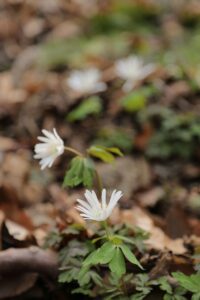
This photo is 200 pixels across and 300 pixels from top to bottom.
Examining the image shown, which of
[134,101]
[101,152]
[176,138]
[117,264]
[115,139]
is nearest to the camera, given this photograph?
[117,264]

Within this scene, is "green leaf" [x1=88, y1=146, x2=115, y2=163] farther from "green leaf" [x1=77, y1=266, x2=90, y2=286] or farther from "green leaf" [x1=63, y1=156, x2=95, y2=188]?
"green leaf" [x1=77, y1=266, x2=90, y2=286]

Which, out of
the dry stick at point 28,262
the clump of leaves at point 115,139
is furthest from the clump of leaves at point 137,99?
the dry stick at point 28,262

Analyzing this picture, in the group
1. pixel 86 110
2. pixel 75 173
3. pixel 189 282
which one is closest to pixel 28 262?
pixel 75 173

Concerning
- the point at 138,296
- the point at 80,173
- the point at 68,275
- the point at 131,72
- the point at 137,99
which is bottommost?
the point at 138,296

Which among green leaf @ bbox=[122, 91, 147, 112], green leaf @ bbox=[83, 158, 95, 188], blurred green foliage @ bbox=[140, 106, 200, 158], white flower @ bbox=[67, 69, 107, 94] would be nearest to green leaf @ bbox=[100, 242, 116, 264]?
green leaf @ bbox=[83, 158, 95, 188]

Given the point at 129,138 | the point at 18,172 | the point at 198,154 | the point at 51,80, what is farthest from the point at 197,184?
the point at 51,80

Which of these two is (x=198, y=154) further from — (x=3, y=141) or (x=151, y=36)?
(x=151, y=36)

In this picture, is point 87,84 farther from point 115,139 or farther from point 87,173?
point 87,173
